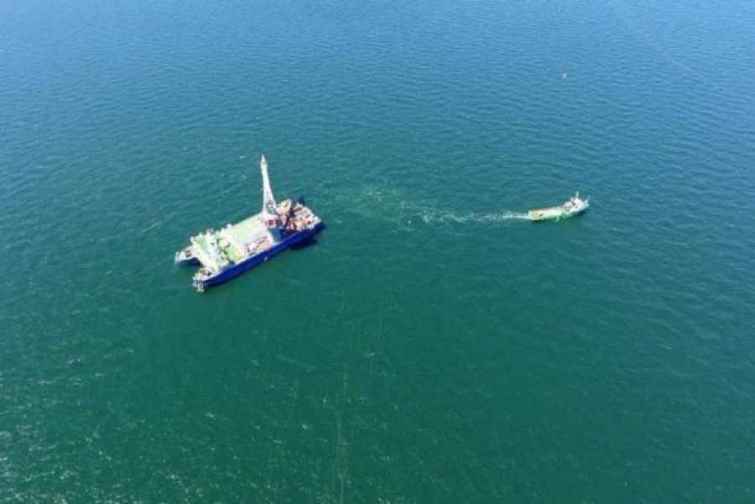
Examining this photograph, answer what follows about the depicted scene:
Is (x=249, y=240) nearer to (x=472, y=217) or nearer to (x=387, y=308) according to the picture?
(x=387, y=308)

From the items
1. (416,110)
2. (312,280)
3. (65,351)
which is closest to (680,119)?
(416,110)

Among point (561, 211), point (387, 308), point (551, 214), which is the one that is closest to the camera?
point (387, 308)

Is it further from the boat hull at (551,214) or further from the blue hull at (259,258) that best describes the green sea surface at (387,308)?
the boat hull at (551,214)

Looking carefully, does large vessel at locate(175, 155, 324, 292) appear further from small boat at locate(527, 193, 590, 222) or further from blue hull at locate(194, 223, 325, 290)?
small boat at locate(527, 193, 590, 222)

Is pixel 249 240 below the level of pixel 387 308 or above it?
above

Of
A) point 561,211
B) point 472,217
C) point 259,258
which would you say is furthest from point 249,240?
point 561,211

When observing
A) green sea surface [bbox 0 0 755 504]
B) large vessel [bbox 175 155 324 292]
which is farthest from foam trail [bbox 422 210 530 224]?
large vessel [bbox 175 155 324 292]
